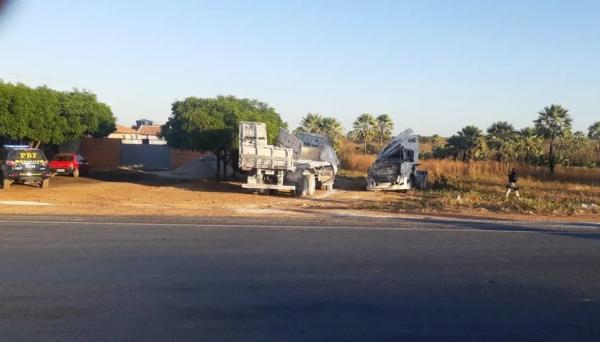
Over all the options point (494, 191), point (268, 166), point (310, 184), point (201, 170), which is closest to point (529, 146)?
point (494, 191)

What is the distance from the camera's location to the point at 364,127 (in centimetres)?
6731

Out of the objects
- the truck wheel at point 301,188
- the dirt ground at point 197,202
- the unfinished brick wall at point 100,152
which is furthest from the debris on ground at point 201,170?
the truck wheel at point 301,188

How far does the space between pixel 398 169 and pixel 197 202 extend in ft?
35.2

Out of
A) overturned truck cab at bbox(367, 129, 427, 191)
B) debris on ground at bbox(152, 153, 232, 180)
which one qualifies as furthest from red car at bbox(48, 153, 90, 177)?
overturned truck cab at bbox(367, 129, 427, 191)

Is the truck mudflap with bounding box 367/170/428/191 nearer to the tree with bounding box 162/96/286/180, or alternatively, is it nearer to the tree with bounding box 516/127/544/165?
the tree with bounding box 162/96/286/180

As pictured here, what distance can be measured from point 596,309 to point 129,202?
734 inches

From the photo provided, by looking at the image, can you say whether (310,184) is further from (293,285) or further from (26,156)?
(293,285)

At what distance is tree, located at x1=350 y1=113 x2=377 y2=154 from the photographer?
6669cm

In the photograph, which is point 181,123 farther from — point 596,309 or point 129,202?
point 596,309

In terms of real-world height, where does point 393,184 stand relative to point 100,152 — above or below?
below

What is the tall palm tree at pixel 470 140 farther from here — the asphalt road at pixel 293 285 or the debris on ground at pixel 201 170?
the asphalt road at pixel 293 285

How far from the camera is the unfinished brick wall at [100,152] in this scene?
46719 mm

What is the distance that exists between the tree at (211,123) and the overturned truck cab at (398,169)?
5.62m

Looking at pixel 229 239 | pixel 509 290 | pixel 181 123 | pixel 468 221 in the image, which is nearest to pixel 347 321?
pixel 509 290
